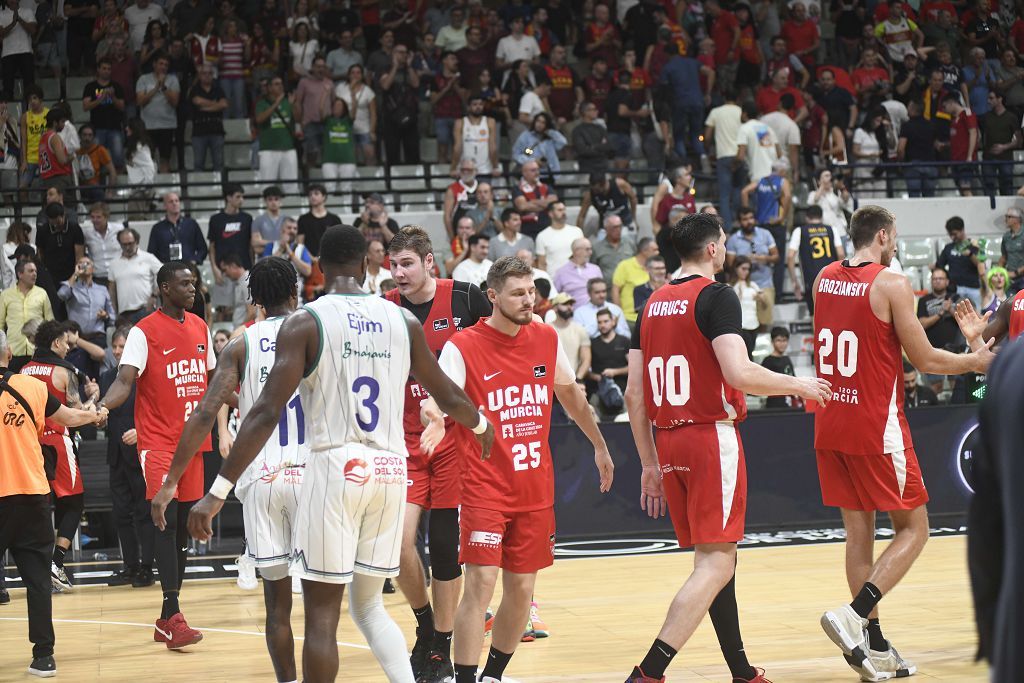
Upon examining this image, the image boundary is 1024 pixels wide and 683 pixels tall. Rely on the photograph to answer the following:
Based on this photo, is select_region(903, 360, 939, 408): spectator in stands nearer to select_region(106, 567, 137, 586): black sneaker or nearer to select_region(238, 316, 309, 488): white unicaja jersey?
select_region(106, 567, 137, 586): black sneaker

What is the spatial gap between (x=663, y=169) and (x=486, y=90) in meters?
2.80

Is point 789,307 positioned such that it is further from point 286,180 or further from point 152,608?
point 152,608

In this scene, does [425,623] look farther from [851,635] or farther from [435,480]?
[851,635]

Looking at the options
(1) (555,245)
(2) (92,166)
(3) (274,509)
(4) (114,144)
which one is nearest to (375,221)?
(1) (555,245)

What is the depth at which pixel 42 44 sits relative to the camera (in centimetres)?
1988

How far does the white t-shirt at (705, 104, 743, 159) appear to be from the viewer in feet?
60.2

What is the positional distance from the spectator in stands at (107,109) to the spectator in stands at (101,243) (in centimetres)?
208

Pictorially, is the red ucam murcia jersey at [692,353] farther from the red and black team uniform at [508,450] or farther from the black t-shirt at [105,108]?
the black t-shirt at [105,108]

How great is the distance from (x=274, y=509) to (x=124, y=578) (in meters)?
6.10

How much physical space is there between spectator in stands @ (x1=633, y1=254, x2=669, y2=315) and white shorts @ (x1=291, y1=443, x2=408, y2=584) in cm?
965

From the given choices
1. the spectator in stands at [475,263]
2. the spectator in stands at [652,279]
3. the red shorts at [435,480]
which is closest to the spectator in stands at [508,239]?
the spectator in stands at [475,263]

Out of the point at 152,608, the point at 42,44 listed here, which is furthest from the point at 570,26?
the point at 152,608

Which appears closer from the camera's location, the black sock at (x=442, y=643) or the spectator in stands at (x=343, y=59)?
the black sock at (x=442, y=643)

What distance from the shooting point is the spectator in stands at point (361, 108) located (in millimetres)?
18453
